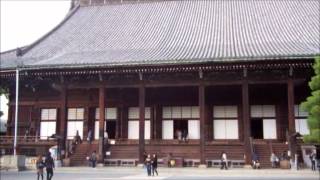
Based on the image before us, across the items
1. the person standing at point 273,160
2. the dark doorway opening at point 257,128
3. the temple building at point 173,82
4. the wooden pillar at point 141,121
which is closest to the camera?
the person standing at point 273,160

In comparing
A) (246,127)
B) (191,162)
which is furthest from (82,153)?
(246,127)

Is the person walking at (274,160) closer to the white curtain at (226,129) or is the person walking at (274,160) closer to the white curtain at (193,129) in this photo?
the white curtain at (226,129)

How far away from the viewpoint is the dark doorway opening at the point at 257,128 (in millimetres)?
31844

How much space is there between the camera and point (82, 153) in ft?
98.2

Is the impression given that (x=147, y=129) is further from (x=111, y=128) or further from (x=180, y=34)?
(x=180, y=34)

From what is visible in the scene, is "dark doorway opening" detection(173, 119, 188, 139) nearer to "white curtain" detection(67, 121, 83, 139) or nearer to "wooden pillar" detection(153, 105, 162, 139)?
"wooden pillar" detection(153, 105, 162, 139)

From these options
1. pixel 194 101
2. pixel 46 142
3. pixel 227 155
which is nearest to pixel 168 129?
pixel 194 101

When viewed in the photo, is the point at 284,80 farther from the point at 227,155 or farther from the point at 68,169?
the point at 68,169

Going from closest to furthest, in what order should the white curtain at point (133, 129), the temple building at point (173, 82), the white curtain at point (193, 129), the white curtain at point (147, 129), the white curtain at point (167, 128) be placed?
1. the temple building at point (173, 82)
2. the white curtain at point (193, 129)
3. the white curtain at point (147, 129)
4. the white curtain at point (167, 128)
5. the white curtain at point (133, 129)

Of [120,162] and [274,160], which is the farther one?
[120,162]

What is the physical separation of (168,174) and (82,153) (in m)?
8.34

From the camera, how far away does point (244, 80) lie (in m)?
28.0

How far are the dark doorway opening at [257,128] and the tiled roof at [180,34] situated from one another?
5531 millimetres

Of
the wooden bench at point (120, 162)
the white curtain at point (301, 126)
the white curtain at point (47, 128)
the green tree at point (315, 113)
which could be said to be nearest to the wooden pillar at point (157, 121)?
the wooden bench at point (120, 162)
